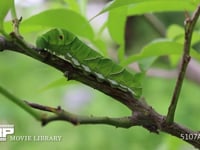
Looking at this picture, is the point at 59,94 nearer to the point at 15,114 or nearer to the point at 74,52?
the point at 15,114

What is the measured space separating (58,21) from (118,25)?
0.33ft

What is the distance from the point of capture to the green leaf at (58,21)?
18.8 inches

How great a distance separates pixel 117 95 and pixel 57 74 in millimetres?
1320

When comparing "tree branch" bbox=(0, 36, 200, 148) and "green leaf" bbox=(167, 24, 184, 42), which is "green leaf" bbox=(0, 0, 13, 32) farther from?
"green leaf" bbox=(167, 24, 184, 42)

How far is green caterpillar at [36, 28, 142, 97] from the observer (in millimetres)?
456

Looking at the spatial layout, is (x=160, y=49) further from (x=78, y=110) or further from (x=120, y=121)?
(x=78, y=110)

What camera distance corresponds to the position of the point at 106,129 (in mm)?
1663

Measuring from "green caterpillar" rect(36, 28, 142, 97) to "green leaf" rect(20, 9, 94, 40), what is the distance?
3cm

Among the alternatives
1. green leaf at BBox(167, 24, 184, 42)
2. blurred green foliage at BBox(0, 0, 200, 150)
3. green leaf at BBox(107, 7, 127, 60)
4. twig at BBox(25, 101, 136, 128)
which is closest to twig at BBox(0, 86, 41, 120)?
twig at BBox(25, 101, 136, 128)

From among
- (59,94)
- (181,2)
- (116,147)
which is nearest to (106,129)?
(116,147)

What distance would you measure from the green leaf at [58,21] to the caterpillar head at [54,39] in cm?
3

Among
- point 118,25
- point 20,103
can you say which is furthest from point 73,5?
point 20,103

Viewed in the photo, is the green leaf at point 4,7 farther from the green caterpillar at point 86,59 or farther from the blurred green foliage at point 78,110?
the blurred green foliage at point 78,110

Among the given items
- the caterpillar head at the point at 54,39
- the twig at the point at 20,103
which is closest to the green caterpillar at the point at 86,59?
the caterpillar head at the point at 54,39
